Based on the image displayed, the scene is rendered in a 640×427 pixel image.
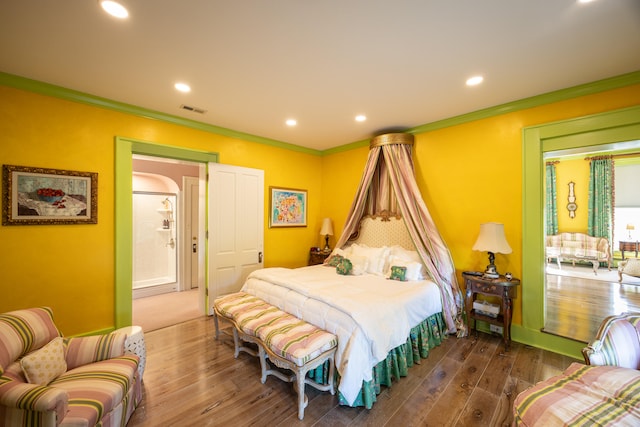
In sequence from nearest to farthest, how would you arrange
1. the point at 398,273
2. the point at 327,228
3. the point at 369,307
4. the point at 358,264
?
the point at 369,307 → the point at 398,273 → the point at 358,264 → the point at 327,228

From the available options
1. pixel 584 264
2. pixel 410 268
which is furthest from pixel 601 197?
pixel 410 268

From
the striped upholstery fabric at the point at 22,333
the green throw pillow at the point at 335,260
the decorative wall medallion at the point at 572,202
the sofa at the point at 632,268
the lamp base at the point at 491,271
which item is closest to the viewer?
the striped upholstery fabric at the point at 22,333

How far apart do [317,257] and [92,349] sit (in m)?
3.38

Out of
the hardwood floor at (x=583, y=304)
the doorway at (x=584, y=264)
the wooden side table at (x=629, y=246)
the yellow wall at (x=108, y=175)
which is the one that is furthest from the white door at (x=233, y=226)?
the wooden side table at (x=629, y=246)

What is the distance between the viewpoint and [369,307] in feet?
7.30

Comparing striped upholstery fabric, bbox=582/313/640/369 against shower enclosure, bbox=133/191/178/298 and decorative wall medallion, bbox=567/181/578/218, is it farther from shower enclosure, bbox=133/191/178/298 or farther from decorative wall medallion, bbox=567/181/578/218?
decorative wall medallion, bbox=567/181/578/218

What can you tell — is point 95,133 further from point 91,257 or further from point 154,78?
point 91,257

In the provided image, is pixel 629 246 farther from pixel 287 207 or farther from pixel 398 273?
pixel 287 207

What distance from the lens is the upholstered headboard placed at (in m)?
3.80

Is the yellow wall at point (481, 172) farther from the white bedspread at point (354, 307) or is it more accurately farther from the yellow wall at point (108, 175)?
the white bedspread at point (354, 307)

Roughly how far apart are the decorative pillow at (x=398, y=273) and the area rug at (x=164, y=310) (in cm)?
294

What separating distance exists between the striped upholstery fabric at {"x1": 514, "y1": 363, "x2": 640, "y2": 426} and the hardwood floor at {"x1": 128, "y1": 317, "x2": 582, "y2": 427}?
23.7 inches

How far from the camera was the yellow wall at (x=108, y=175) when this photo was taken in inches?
100

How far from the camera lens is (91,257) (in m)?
2.93
